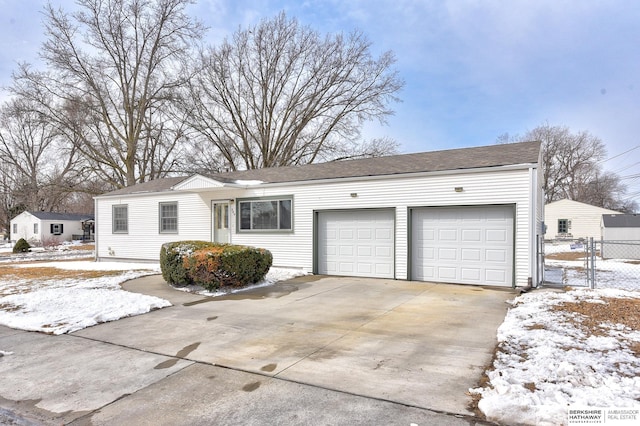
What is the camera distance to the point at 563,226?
105 feet

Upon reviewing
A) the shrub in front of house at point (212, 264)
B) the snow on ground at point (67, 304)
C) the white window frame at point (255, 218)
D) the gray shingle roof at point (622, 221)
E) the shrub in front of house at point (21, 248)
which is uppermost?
the white window frame at point (255, 218)

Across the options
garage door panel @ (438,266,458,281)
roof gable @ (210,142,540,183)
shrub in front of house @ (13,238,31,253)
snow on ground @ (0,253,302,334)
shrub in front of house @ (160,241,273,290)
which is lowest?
shrub in front of house @ (13,238,31,253)

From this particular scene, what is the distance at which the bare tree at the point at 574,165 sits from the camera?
4206 centimetres

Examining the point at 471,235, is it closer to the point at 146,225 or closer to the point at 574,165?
the point at 146,225

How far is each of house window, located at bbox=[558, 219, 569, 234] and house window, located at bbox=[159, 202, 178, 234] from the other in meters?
31.5

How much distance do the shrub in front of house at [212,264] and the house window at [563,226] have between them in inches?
1243

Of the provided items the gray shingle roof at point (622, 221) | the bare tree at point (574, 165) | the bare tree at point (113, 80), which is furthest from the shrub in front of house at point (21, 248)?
the bare tree at point (574, 165)

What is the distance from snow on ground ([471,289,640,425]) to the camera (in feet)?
9.48

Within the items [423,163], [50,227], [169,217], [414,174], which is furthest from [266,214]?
[50,227]

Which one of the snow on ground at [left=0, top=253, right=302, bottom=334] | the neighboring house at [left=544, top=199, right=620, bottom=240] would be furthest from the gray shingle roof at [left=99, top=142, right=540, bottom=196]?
the neighboring house at [left=544, top=199, right=620, bottom=240]

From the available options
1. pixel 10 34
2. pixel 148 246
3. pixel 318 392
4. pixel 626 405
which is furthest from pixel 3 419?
pixel 10 34

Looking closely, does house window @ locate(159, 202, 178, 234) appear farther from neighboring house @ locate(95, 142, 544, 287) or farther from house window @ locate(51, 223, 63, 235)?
house window @ locate(51, 223, 63, 235)

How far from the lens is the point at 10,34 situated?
16.5m

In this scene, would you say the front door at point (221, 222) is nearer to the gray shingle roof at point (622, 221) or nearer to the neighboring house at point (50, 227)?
the gray shingle roof at point (622, 221)
